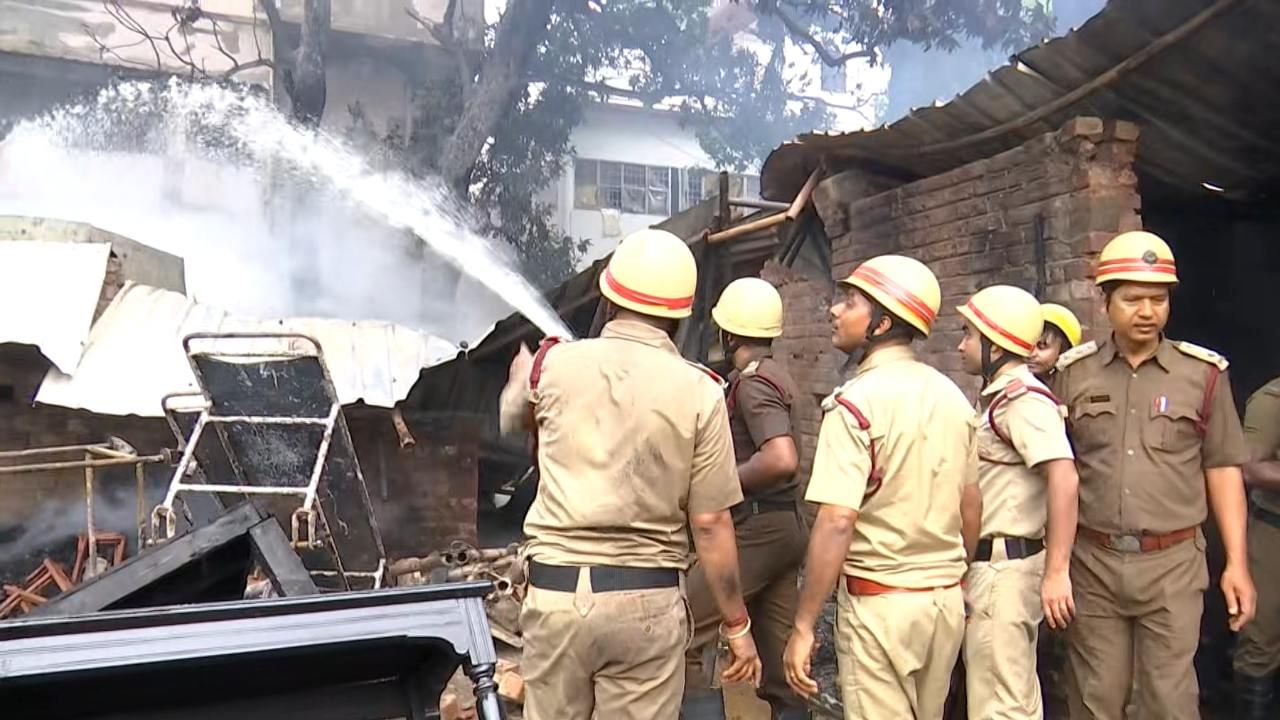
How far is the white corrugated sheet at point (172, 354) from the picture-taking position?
6.58m

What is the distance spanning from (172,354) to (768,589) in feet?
16.6

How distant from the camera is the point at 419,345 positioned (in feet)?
24.4

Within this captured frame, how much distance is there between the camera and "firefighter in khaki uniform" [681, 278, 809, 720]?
3.89m

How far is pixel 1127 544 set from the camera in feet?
10.8

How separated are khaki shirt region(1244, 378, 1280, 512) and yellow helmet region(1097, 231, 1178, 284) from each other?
1.31 metres

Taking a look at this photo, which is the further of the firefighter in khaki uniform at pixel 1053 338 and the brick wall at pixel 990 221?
the brick wall at pixel 990 221

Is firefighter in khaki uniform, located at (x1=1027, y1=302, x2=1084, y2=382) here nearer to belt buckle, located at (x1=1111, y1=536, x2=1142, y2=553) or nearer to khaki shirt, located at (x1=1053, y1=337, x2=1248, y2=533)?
khaki shirt, located at (x1=1053, y1=337, x2=1248, y2=533)

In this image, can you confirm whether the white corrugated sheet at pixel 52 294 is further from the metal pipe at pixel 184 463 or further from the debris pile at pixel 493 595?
the debris pile at pixel 493 595

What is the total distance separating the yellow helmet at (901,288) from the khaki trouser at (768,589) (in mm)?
1299

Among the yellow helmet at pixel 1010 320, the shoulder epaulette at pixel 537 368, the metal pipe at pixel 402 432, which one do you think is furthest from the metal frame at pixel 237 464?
the yellow helmet at pixel 1010 320

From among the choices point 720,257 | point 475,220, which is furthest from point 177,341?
point 475,220

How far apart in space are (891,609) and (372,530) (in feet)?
13.9

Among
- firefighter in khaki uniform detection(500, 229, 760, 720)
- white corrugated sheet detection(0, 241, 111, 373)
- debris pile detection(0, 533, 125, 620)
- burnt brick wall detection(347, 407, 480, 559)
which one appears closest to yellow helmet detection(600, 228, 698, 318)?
firefighter in khaki uniform detection(500, 229, 760, 720)

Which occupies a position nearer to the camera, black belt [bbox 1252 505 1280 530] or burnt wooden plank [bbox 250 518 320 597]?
burnt wooden plank [bbox 250 518 320 597]
